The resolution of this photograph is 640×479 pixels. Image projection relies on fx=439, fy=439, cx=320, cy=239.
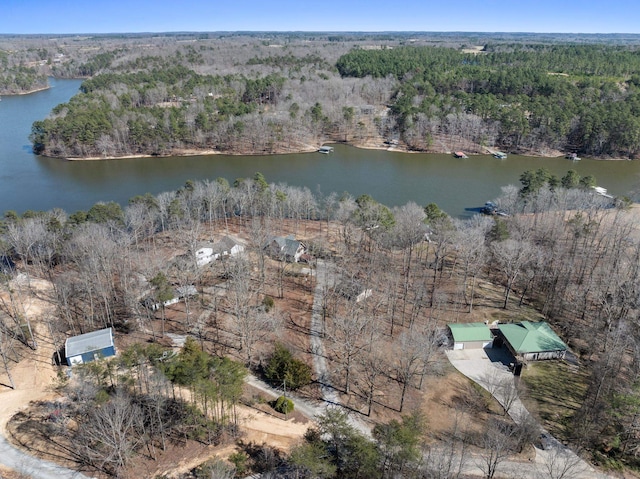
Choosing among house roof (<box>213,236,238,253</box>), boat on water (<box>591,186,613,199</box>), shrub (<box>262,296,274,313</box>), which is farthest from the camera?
boat on water (<box>591,186,613,199</box>)

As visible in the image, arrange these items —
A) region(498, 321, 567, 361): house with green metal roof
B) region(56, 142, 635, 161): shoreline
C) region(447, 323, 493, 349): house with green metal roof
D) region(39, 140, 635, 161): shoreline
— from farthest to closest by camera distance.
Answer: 1. region(39, 140, 635, 161): shoreline
2. region(56, 142, 635, 161): shoreline
3. region(447, 323, 493, 349): house with green metal roof
4. region(498, 321, 567, 361): house with green metal roof

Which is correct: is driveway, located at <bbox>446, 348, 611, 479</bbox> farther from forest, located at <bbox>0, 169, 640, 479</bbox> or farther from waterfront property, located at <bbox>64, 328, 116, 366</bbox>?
waterfront property, located at <bbox>64, 328, 116, 366</bbox>

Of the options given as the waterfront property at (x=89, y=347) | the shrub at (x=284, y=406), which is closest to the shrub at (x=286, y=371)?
the shrub at (x=284, y=406)

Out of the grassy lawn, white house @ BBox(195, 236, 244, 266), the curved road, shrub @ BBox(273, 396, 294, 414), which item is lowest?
the curved road

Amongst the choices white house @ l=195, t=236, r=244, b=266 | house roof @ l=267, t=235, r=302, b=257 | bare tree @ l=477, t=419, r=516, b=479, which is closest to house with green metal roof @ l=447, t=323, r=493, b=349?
bare tree @ l=477, t=419, r=516, b=479

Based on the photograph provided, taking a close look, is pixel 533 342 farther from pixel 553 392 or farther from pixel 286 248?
pixel 286 248

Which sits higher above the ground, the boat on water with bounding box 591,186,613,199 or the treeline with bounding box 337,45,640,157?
the treeline with bounding box 337,45,640,157
